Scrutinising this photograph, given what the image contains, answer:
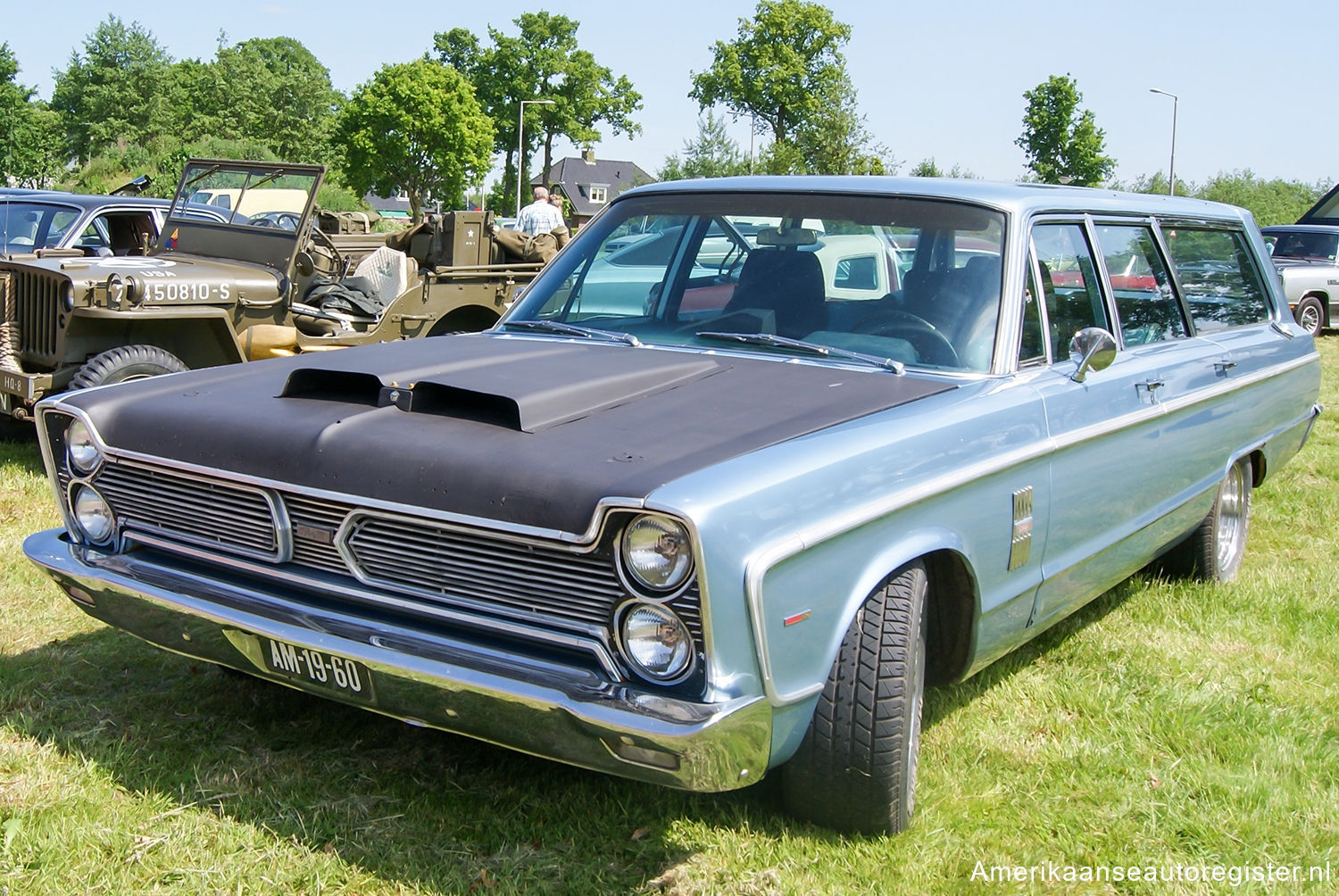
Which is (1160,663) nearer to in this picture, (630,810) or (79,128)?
(630,810)

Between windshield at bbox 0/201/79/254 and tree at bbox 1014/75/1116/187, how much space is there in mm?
44351

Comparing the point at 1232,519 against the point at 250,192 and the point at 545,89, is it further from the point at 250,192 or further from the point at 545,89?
the point at 545,89

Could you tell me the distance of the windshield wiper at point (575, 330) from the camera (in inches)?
143

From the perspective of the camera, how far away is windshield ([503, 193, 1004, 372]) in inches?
132

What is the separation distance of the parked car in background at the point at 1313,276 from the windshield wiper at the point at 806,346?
1341 cm

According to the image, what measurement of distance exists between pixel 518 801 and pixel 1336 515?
5003 millimetres

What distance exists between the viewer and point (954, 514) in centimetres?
280

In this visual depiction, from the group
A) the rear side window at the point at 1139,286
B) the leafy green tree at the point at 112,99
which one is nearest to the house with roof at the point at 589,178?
the leafy green tree at the point at 112,99

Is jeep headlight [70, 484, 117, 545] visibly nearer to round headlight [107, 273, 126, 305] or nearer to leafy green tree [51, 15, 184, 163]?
round headlight [107, 273, 126, 305]

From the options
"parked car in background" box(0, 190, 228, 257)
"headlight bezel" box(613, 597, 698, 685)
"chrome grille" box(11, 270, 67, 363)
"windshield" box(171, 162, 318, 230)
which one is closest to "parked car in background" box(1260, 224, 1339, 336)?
"windshield" box(171, 162, 318, 230)

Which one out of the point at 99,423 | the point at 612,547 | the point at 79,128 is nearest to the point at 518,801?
the point at 612,547

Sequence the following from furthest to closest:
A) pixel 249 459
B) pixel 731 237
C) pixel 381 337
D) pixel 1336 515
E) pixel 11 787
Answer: pixel 381 337 < pixel 1336 515 < pixel 731 237 < pixel 11 787 < pixel 249 459

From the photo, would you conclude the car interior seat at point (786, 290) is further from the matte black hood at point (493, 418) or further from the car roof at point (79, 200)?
the car roof at point (79, 200)

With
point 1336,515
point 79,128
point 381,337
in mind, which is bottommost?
point 1336,515
